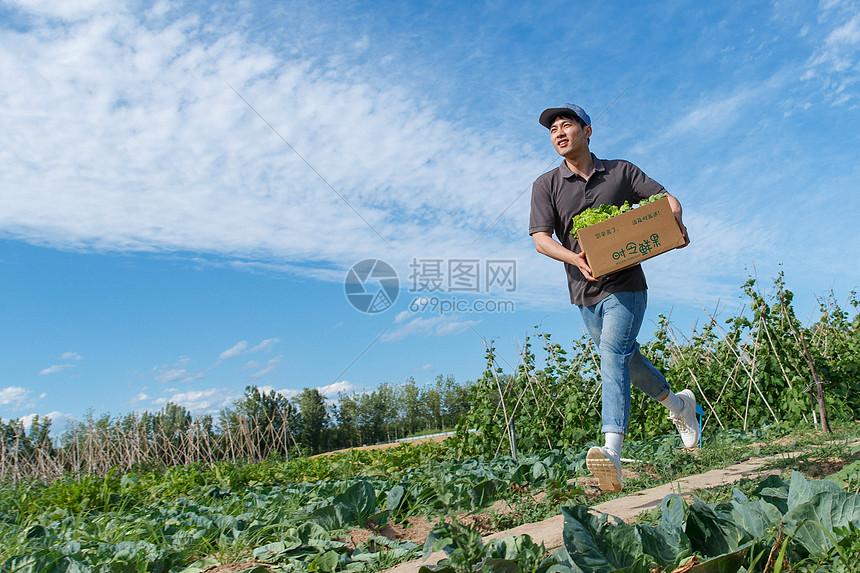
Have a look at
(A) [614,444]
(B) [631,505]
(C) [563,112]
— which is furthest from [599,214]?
(B) [631,505]

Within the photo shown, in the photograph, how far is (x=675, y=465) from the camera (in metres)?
3.51

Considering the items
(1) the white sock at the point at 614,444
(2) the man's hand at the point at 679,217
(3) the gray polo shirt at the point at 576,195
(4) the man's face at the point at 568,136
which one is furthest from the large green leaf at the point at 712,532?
(4) the man's face at the point at 568,136

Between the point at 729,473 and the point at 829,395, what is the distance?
350cm

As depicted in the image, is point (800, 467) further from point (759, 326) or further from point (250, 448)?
point (250, 448)

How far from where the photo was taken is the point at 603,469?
2.64 meters

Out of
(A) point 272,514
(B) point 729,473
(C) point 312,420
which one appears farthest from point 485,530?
(C) point 312,420

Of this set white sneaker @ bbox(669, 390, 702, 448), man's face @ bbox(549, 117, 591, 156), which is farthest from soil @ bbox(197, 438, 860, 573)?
man's face @ bbox(549, 117, 591, 156)

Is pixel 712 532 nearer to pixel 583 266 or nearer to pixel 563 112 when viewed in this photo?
pixel 583 266

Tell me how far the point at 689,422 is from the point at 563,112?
2.44m

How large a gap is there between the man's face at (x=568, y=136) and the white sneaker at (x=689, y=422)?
201 centimetres

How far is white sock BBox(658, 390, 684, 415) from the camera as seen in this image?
3663 millimetres

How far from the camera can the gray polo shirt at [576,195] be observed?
3145mm

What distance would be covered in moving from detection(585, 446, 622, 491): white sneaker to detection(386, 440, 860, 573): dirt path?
0.35ft

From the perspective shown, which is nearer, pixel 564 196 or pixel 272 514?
pixel 272 514
